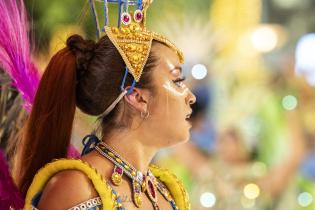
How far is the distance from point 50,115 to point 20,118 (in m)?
0.32

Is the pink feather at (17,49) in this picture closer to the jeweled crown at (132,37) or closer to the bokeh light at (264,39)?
the jeweled crown at (132,37)

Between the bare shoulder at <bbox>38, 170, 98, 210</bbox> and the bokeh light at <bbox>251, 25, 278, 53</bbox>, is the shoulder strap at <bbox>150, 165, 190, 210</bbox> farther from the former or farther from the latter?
the bokeh light at <bbox>251, 25, 278, 53</bbox>

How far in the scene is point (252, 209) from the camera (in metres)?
4.41

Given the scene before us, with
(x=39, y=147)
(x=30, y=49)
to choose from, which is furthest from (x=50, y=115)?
(x=30, y=49)

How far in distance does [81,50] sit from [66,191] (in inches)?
13.5

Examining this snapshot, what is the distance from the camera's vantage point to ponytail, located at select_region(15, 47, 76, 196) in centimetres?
173

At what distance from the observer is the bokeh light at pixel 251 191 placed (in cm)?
446

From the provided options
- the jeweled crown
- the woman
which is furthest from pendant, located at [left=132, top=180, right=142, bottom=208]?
the jeweled crown

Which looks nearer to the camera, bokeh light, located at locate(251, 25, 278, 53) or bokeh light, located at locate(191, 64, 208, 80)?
bokeh light, located at locate(191, 64, 208, 80)

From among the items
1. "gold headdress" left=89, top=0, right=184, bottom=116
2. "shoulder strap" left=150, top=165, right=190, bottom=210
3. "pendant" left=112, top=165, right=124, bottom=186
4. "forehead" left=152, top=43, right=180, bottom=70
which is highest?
"gold headdress" left=89, top=0, right=184, bottom=116

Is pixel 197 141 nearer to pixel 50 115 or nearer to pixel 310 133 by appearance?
pixel 310 133

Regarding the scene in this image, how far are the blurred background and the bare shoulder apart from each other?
2.83m

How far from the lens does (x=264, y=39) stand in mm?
4680

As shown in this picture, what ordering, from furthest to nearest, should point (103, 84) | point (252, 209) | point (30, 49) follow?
point (252, 209) < point (30, 49) < point (103, 84)
